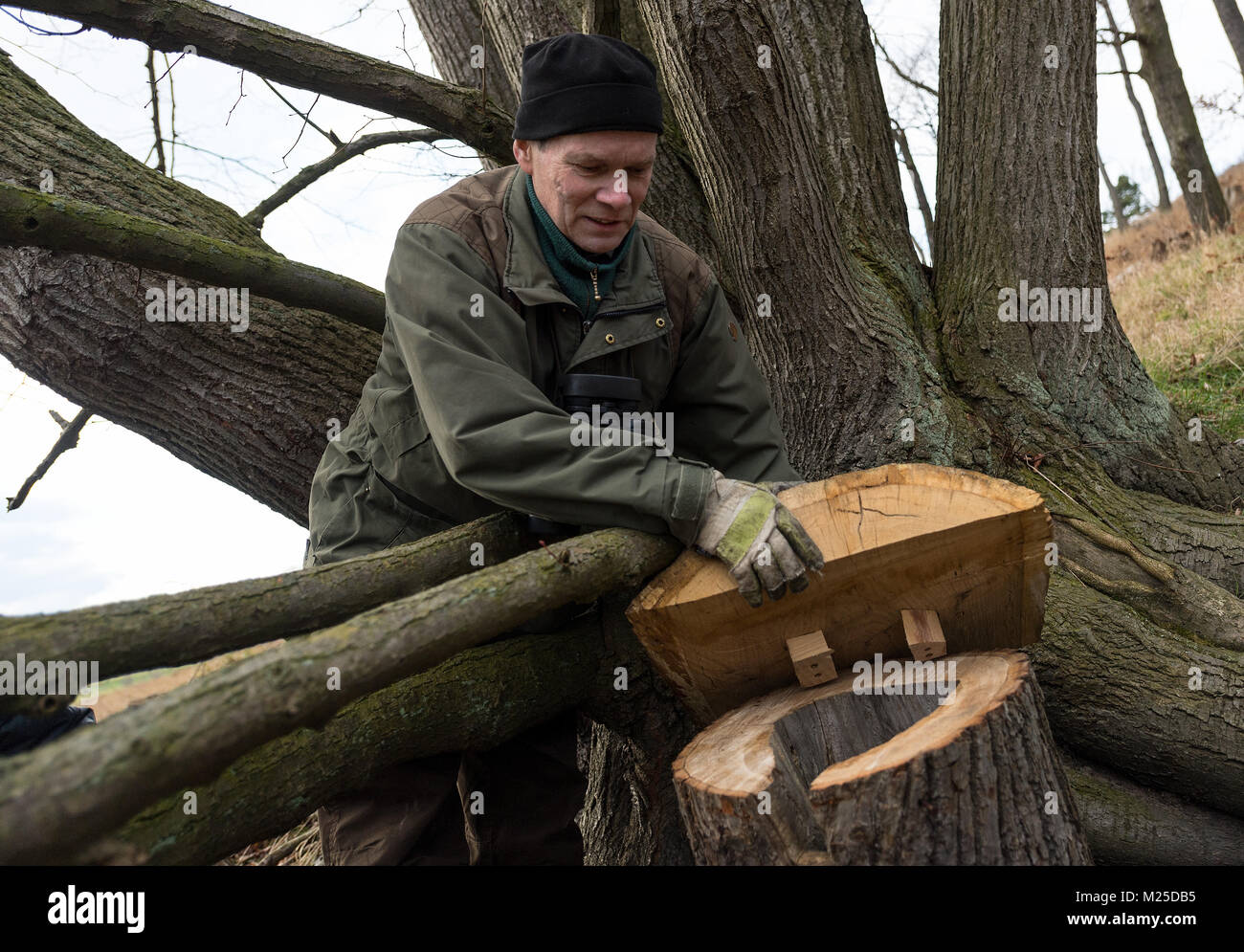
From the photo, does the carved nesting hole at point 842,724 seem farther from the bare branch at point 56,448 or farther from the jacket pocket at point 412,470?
the bare branch at point 56,448

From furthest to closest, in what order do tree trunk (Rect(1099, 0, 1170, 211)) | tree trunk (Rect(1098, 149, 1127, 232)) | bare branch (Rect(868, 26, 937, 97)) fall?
tree trunk (Rect(1098, 149, 1127, 232))
tree trunk (Rect(1099, 0, 1170, 211))
bare branch (Rect(868, 26, 937, 97))

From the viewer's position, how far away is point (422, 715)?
235 centimetres

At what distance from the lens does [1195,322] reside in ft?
24.0

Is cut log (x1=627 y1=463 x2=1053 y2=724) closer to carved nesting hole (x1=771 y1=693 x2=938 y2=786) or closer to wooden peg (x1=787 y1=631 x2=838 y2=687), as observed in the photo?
wooden peg (x1=787 y1=631 x2=838 y2=687)

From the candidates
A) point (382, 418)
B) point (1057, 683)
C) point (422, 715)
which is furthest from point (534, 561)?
point (1057, 683)

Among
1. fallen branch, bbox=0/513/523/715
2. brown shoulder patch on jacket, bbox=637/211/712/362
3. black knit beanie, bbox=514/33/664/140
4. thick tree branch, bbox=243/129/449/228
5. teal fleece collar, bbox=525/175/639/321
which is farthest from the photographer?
thick tree branch, bbox=243/129/449/228

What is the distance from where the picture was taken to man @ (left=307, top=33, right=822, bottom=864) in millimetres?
2152

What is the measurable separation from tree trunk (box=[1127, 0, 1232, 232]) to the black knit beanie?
9163 mm

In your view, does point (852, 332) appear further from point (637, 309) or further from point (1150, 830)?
point (1150, 830)

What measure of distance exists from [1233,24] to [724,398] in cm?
1232

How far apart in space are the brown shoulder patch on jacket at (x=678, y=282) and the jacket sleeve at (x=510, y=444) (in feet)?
2.13

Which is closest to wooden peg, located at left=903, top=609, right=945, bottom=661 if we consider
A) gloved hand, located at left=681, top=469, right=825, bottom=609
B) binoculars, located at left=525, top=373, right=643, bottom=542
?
gloved hand, located at left=681, top=469, right=825, bottom=609

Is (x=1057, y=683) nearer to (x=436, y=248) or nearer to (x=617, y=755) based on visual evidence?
(x=617, y=755)

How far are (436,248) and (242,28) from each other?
148cm
